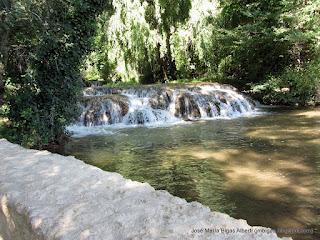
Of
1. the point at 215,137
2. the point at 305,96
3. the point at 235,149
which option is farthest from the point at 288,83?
the point at 235,149

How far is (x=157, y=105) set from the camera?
13953 millimetres

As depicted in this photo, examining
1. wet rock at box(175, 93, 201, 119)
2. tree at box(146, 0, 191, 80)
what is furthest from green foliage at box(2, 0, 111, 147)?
tree at box(146, 0, 191, 80)

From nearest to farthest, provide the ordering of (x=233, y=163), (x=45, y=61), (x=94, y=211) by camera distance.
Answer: (x=94, y=211), (x=233, y=163), (x=45, y=61)

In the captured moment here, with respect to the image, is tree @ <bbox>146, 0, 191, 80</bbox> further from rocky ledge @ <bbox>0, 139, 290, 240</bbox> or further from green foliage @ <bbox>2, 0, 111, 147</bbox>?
rocky ledge @ <bbox>0, 139, 290, 240</bbox>

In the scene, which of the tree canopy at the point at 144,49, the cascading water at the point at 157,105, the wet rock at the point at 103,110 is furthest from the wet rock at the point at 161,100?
the tree canopy at the point at 144,49

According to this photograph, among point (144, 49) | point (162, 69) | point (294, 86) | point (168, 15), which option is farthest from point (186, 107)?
point (162, 69)

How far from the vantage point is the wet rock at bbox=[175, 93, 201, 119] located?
13820 millimetres

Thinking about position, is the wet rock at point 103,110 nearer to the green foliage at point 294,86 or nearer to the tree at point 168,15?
the green foliage at point 294,86

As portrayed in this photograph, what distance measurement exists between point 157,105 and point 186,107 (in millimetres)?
974

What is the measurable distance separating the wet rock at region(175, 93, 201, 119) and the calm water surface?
1618 mm

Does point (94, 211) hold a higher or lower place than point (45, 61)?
lower

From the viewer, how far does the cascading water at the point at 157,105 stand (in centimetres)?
1302

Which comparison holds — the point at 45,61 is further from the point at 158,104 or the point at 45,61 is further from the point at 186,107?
the point at 186,107

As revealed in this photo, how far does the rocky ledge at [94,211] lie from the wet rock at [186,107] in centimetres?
1052
